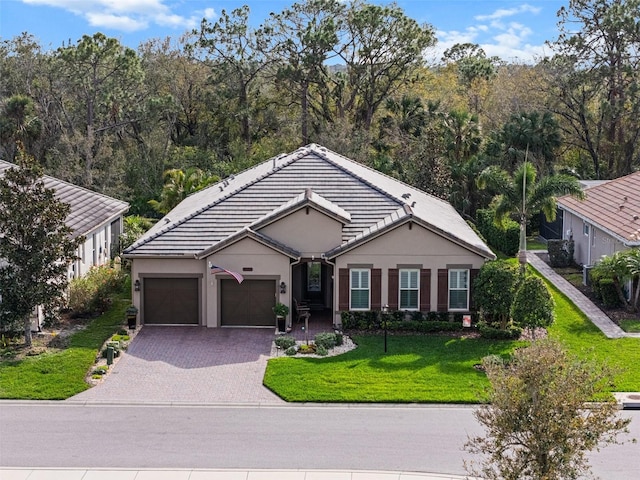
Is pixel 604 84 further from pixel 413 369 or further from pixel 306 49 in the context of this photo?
pixel 413 369

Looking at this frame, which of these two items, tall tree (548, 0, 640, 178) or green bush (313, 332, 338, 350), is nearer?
green bush (313, 332, 338, 350)

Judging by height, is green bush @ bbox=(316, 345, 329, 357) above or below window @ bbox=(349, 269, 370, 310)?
below

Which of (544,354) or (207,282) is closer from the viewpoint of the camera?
(544,354)

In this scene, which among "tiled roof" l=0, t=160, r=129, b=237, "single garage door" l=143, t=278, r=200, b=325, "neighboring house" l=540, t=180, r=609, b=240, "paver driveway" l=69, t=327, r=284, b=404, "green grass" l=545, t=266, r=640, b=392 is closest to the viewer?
"paver driveway" l=69, t=327, r=284, b=404

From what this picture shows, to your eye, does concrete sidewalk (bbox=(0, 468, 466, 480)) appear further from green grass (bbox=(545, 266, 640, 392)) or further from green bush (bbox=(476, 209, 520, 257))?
green bush (bbox=(476, 209, 520, 257))

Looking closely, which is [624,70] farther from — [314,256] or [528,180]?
[314,256]

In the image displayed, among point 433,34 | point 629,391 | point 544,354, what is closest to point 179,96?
point 433,34

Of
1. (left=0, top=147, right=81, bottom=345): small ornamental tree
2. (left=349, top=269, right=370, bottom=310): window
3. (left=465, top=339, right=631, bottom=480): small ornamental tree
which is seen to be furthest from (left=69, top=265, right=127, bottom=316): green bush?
(left=465, top=339, right=631, bottom=480): small ornamental tree
